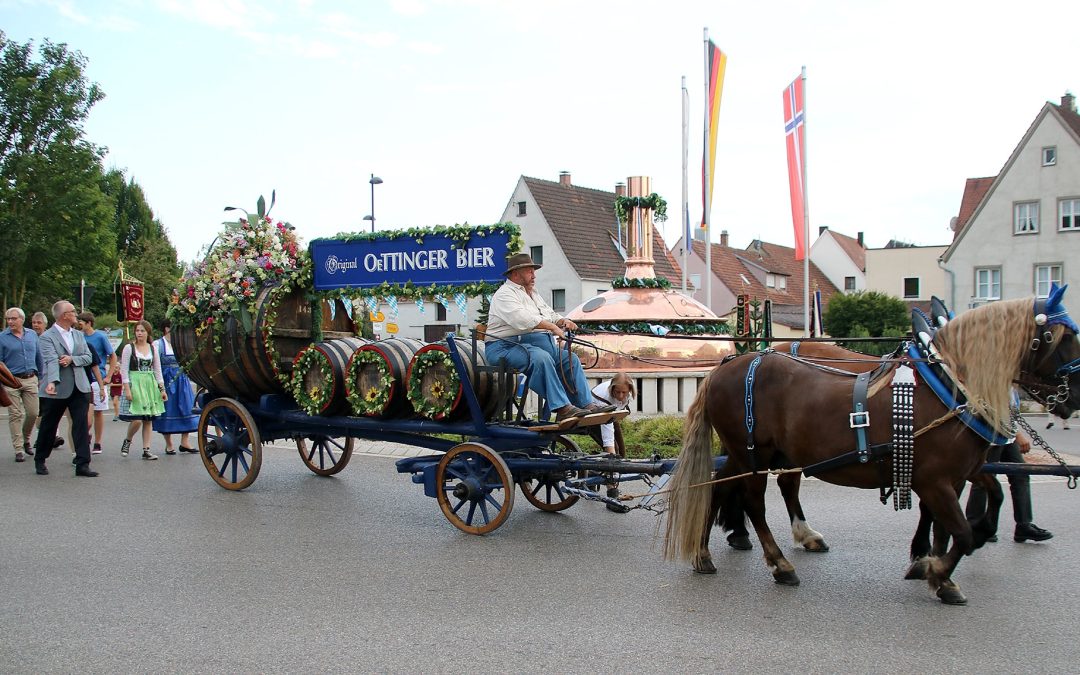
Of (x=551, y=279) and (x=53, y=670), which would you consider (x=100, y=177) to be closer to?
(x=551, y=279)

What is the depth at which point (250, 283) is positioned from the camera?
8750 mm

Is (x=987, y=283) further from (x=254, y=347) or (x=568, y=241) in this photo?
(x=254, y=347)

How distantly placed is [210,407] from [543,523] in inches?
144

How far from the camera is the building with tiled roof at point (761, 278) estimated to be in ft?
157

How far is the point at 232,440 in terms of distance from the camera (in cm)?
881

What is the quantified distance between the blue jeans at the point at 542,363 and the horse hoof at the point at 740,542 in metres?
1.52

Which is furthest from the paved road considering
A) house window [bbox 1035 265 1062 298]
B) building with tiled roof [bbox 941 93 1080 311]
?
house window [bbox 1035 265 1062 298]

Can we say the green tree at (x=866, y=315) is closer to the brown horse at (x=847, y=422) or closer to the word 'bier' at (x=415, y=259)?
the word 'bier' at (x=415, y=259)

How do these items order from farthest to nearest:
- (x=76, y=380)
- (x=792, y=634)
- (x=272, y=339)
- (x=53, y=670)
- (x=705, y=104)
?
(x=705, y=104) → (x=76, y=380) → (x=272, y=339) → (x=792, y=634) → (x=53, y=670)

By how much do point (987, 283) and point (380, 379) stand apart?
34.6m

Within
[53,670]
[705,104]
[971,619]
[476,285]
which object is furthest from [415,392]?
[705,104]

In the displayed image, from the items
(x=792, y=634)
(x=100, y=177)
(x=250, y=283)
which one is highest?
(x=100, y=177)

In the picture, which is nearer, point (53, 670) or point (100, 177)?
point (53, 670)

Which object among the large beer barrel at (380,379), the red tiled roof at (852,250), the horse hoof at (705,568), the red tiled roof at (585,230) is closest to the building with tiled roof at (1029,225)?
the red tiled roof at (585,230)
